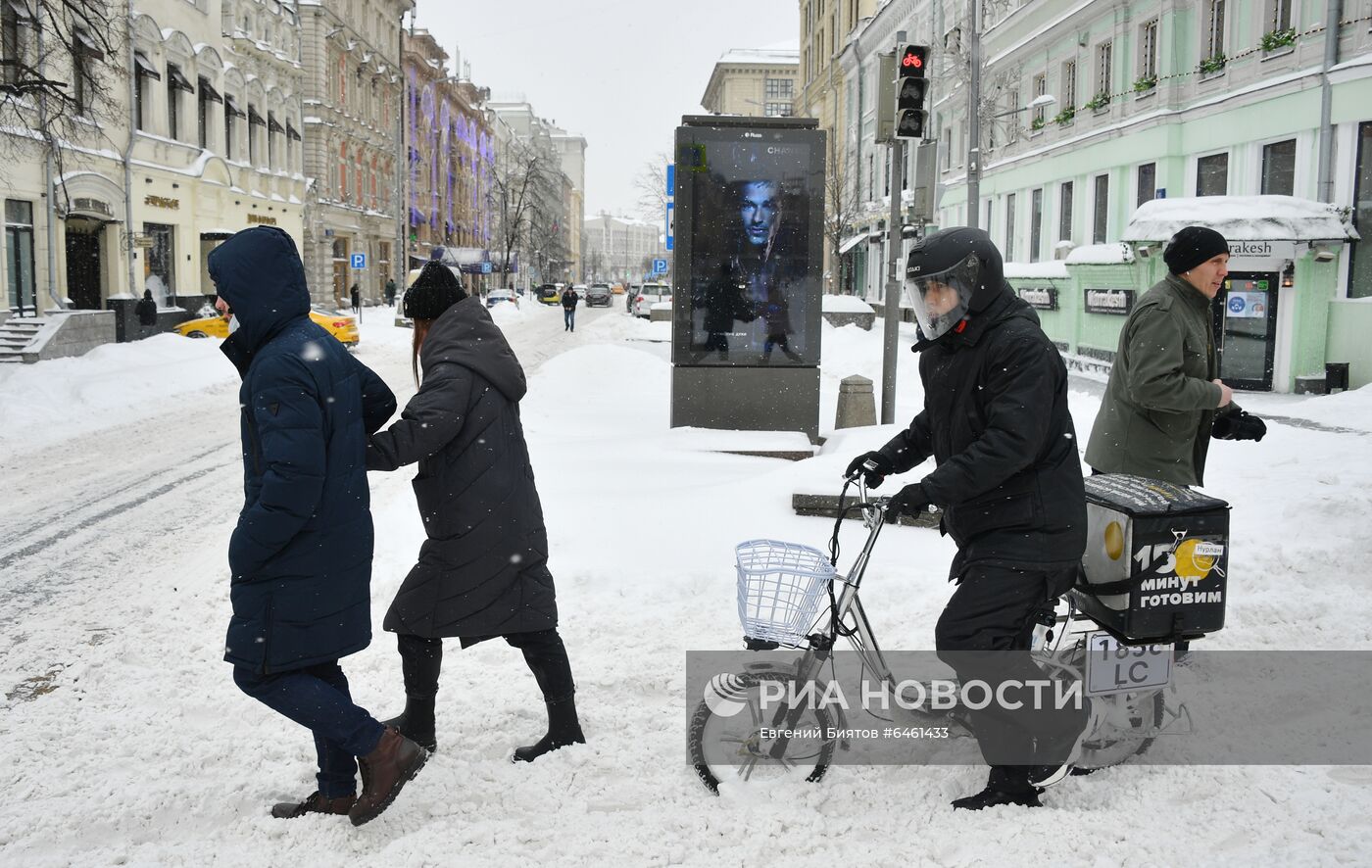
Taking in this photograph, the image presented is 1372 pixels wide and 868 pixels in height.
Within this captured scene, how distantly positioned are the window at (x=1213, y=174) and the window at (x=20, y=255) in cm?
2493

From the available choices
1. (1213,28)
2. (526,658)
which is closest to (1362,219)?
(1213,28)

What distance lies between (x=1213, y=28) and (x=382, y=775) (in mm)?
24095

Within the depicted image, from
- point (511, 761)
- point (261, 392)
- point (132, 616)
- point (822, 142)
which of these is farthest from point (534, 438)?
point (261, 392)

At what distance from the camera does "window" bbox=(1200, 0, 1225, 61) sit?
22.6 meters

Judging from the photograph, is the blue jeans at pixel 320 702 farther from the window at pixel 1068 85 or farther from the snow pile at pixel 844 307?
the window at pixel 1068 85

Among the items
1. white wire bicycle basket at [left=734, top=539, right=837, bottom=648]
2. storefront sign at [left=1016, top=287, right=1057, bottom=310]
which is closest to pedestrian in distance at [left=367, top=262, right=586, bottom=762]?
white wire bicycle basket at [left=734, top=539, right=837, bottom=648]

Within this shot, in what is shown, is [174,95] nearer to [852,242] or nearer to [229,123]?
[229,123]

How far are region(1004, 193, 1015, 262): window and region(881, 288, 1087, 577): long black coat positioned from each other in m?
32.2

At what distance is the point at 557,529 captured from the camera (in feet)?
24.4

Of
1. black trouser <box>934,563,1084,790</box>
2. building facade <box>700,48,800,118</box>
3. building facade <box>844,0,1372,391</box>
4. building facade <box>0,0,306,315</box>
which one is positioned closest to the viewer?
black trouser <box>934,563,1084,790</box>

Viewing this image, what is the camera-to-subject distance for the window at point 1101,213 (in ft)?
91.0

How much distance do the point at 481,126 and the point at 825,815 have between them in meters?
101

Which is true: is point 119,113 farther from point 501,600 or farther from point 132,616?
point 501,600

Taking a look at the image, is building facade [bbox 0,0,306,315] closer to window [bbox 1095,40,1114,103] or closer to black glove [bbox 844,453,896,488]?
black glove [bbox 844,453,896,488]
